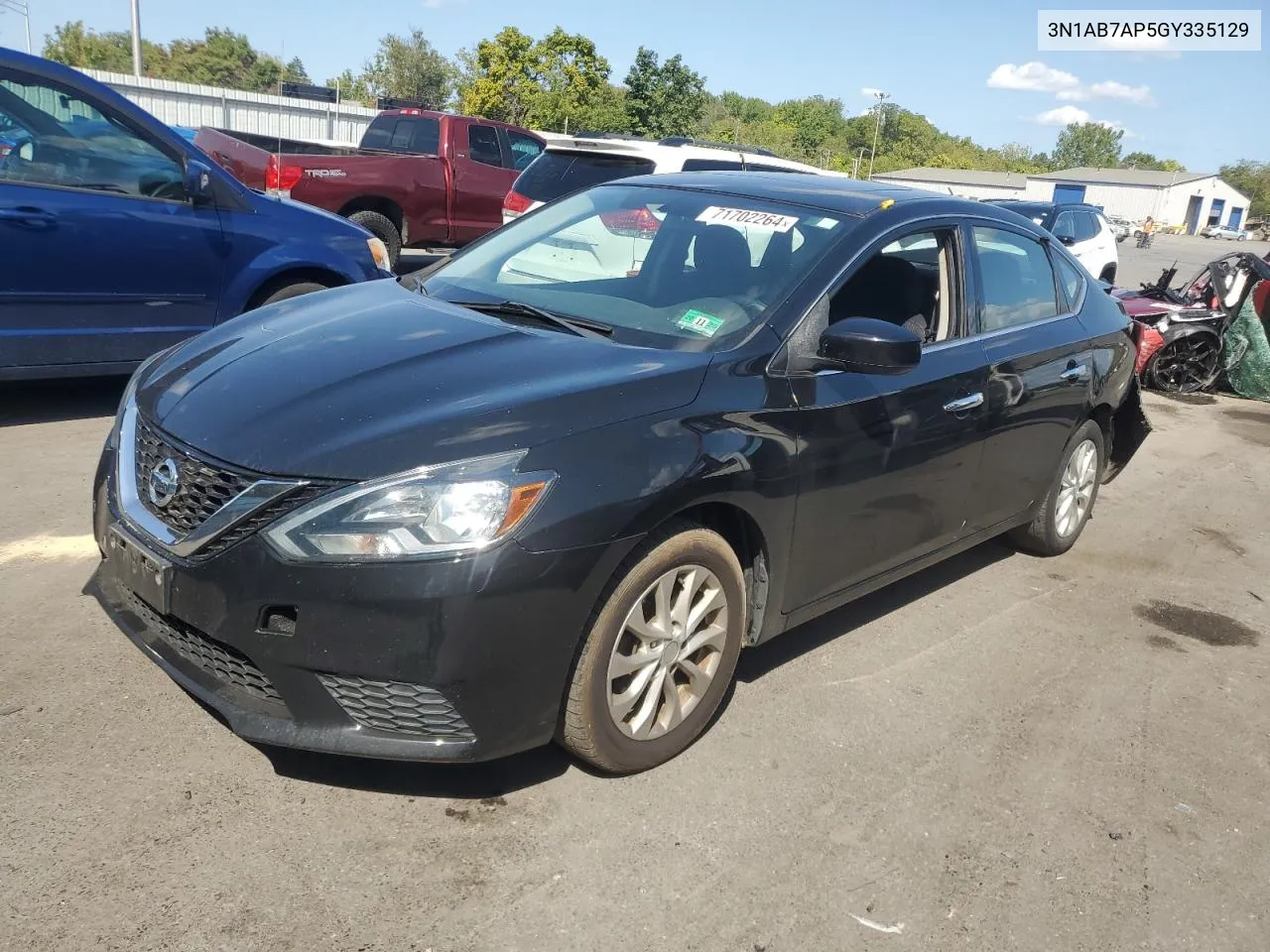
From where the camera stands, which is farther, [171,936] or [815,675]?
[815,675]

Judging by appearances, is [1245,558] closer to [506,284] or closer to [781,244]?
[781,244]

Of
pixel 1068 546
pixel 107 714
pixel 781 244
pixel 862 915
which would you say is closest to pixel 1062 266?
pixel 1068 546

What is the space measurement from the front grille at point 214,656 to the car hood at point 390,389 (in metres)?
0.47

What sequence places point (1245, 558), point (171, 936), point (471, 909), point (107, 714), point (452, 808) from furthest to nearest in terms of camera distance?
point (1245, 558) → point (107, 714) → point (452, 808) → point (471, 909) → point (171, 936)

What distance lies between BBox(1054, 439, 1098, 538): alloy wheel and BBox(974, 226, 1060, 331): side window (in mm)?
823

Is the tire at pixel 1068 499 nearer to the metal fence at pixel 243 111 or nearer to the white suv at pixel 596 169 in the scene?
the white suv at pixel 596 169

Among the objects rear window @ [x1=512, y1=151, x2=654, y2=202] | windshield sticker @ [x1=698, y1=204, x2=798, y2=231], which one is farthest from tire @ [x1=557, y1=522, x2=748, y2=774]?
rear window @ [x1=512, y1=151, x2=654, y2=202]

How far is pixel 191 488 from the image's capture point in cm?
276

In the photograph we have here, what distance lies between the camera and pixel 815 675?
154 inches

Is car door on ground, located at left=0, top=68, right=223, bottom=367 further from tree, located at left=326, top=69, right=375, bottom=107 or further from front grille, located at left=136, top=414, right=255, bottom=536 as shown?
tree, located at left=326, top=69, right=375, bottom=107

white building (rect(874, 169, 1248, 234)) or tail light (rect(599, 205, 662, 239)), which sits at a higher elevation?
→ white building (rect(874, 169, 1248, 234))

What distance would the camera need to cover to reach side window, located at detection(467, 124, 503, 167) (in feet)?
46.3

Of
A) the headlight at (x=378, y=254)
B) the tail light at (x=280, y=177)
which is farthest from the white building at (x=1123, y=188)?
the headlight at (x=378, y=254)

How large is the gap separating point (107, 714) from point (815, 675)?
236 centimetres
